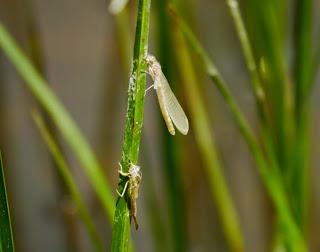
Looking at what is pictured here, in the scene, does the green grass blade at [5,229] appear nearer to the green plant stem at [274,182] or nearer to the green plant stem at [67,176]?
the green plant stem at [67,176]

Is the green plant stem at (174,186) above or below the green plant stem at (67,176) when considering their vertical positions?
below

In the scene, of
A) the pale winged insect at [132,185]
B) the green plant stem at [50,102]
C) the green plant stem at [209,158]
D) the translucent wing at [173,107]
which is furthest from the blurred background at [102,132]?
the pale winged insect at [132,185]

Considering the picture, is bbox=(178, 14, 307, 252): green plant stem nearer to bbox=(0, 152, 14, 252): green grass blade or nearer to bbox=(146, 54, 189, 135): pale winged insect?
bbox=(146, 54, 189, 135): pale winged insect

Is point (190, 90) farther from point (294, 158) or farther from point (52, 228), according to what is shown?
point (52, 228)

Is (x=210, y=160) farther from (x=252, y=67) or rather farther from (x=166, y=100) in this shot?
(x=166, y=100)

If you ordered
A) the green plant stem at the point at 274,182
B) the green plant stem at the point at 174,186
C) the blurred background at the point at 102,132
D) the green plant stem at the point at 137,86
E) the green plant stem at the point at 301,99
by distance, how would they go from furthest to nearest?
the blurred background at the point at 102,132, the green plant stem at the point at 174,186, the green plant stem at the point at 301,99, the green plant stem at the point at 274,182, the green plant stem at the point at 137,86

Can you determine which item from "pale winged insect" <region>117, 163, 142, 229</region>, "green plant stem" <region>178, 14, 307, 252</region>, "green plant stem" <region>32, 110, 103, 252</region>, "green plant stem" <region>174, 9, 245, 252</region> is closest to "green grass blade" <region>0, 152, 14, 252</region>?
"pale winged insect" <region>117, 163, 142, 229</region>
